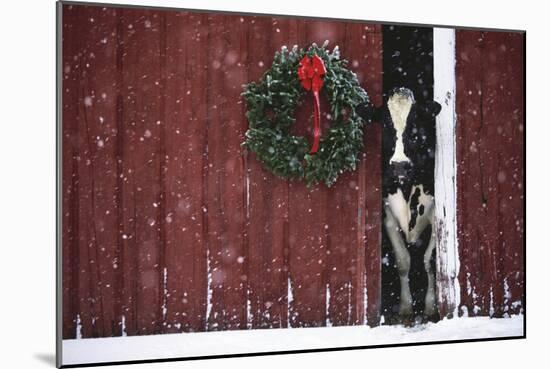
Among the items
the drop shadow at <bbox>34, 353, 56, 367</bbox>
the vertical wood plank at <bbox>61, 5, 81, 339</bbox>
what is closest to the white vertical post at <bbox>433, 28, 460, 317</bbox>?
the vertical wood plank at <bbox>61, 5, 81, 339</bbox>

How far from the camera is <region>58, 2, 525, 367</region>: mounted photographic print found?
5.09m

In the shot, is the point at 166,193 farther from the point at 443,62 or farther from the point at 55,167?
the point at 443,62

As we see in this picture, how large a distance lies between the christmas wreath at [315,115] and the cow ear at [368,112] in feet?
0.15

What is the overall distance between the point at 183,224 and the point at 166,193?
22cm

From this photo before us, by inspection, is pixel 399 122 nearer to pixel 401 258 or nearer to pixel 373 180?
pixel 373 180

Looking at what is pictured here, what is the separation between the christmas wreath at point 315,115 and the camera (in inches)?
209

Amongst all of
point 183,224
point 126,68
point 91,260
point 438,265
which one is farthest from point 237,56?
point 438,265

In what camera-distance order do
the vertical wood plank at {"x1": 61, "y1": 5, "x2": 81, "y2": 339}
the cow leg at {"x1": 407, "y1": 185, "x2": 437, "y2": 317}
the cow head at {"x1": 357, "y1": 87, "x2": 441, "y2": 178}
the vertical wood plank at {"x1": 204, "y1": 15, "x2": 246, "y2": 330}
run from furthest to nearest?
the cow leg at {"x1": 407, "y1": 185, "x2": 437, "y2": 317}, the cow head at {"x1": 357, "y1": 87, "x2": 441, "y2": 178}, the vertical wood plank at {"x1": 204, "y1": 15, "x2": 246, "y2": 330}, the vertical wood plank at {"x1": 61, "y1": 5, "x2": 81, "y2": 339}

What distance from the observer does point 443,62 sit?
5766mm

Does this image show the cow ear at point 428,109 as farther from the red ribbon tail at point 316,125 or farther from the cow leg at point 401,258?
the red ribbon tail at point 316,125

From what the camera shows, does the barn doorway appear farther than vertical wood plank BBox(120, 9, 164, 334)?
Yes

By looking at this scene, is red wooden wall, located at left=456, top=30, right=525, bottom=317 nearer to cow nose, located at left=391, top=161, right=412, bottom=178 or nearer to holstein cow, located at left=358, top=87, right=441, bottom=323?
holstein cow, located at left=358, top=87, right=441, bottom=323

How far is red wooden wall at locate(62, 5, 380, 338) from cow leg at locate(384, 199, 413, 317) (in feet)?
0.30

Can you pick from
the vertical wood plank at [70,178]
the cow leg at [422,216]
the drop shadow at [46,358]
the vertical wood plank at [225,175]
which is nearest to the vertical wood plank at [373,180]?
the cow leg at [422,216]
